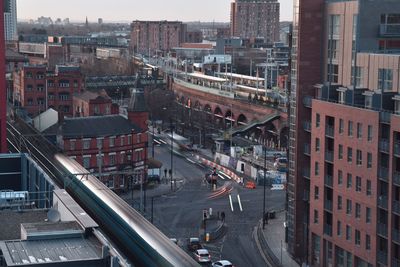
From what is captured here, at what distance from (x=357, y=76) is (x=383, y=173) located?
10.8 feet

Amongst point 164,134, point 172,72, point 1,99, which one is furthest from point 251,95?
point 1,99

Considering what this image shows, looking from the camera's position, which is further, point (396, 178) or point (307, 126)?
point (307, 126)

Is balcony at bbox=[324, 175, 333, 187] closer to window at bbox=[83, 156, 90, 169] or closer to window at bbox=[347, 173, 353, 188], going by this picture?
window at bbox=[347, 173, 353, 188]

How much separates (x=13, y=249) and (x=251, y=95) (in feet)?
126

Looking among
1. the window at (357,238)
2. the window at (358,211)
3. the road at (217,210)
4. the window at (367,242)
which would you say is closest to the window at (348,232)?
the window at (357,238)

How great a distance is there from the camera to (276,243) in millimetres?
21891

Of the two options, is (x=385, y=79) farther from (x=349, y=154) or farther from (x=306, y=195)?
(x=306, y=195)

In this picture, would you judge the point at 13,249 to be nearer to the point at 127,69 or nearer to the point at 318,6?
the point at 318,6

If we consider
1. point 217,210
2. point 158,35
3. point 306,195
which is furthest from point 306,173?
point 158,35

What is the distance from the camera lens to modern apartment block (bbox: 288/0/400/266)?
1720 centimetres

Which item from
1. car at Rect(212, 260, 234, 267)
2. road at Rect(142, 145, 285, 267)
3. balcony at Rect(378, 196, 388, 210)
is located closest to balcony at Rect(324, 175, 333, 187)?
balcony at Rect(378, 196, 388, 210)

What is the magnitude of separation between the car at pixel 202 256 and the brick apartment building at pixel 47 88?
2202cm

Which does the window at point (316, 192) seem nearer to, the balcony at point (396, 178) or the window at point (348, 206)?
the window at point (348, 206)

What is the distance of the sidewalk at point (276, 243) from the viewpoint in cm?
2027
